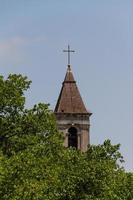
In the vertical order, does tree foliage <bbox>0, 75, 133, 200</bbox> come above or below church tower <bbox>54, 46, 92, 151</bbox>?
below

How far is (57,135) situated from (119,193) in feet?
17.9

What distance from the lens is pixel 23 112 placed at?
5472cm

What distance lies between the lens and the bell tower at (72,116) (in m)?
86.8

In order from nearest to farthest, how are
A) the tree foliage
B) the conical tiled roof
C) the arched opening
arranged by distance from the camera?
1. the tree foliage
2. the conical tiled roof
3. the arched opening

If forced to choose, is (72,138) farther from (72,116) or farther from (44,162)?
(44,162)

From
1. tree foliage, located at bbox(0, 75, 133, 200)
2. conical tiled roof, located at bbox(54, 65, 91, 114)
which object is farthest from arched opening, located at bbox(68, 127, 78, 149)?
tree foliage, located at bbox(0, 75, 133, 200)

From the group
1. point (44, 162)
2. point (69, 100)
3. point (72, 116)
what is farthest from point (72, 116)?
point (44, 162)

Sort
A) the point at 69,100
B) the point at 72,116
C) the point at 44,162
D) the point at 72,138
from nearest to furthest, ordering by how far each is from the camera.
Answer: the point at 44,162
the point at 69,100
the point at 72,116
the point at 72,138

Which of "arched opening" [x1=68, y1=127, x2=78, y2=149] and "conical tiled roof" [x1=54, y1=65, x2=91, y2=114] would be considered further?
"arched opening" [x1=68, y1=127, x2=78, y2=149]

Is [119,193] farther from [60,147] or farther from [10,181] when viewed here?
[10,181]

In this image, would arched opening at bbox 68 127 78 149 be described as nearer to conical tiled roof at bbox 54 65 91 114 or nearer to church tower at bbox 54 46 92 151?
church tower at bbox 54 46 92 151

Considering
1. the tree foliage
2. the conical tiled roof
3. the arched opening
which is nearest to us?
the tree foliage

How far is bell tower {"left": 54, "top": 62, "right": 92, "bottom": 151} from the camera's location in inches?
3418

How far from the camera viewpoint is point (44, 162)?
45375 millimetres
